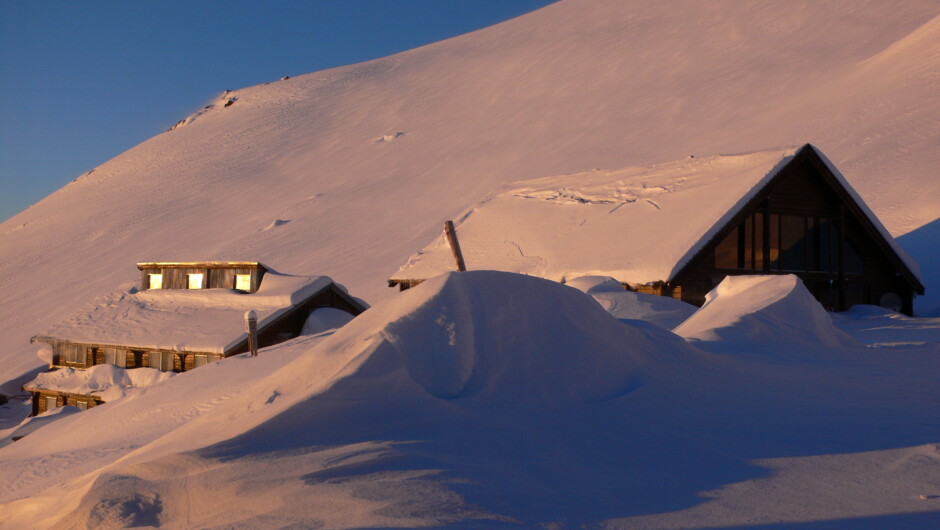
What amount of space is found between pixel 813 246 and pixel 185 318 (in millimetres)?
18134

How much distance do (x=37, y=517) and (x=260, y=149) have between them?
7716 cm

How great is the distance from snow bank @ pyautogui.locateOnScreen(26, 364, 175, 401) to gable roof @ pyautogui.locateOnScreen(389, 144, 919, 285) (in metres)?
7.76

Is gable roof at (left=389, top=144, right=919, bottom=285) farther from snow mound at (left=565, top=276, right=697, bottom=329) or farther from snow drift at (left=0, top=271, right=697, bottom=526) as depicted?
snow drift at (left=0, top=271, right=697, bottom=526)

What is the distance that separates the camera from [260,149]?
3169 inches

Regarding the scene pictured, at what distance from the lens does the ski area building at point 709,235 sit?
66.4 ft

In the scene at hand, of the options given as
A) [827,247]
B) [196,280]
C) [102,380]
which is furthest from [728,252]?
[102,380]

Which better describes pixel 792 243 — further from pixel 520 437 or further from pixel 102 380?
pixel 102 380

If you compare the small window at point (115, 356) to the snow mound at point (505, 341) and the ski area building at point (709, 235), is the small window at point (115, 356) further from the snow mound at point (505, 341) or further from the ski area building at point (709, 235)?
the snow mound at point (505, 341)

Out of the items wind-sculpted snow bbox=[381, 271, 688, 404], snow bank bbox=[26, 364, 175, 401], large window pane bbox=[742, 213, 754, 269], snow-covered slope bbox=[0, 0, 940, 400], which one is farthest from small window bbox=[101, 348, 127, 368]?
wind-sculpted snow bbox=[381, 271, 688, 404]

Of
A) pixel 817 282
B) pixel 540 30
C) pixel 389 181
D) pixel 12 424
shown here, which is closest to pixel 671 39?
pixel 540 30

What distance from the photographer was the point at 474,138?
7019 cm

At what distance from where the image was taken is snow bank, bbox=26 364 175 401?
22.8m

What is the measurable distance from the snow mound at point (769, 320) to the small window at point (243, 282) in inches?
675

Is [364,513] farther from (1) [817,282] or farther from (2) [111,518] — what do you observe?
(1) [817,282]
